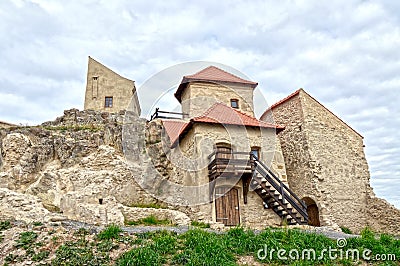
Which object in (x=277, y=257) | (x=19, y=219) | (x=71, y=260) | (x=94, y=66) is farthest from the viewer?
(x=94, y=66)

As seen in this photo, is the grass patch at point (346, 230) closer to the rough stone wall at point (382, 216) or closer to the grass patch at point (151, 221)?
the rough stone wall at point (382, 216)

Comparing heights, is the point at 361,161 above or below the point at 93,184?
above

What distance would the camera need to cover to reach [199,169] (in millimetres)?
16406

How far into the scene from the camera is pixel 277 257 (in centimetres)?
828

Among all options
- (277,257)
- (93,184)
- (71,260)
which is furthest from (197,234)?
(93,184)

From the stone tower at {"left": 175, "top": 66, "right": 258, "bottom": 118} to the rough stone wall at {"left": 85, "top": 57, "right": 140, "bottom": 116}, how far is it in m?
3.92

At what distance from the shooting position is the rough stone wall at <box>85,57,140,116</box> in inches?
1003

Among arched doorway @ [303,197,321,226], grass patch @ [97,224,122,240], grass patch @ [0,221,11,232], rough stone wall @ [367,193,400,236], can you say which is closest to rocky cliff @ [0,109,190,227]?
grass patch @ [0,221,11,232]

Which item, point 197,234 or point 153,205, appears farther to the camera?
point 153,205

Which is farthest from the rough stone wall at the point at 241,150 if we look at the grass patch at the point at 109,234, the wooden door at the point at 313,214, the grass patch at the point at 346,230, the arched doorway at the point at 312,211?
the grass patch at the point at 109,234

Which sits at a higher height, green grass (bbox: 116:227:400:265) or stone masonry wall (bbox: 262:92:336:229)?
stone masonry wall (bbox: 262:92:336:229)

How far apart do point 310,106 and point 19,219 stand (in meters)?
16.1

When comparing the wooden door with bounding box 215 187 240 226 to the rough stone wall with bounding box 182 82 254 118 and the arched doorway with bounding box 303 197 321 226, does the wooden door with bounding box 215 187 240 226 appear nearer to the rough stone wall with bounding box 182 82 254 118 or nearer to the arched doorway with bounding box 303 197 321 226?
the arched doorway with bounding box 303 197 321 226

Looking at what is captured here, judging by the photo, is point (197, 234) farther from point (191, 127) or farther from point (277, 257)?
point (191, 127)
